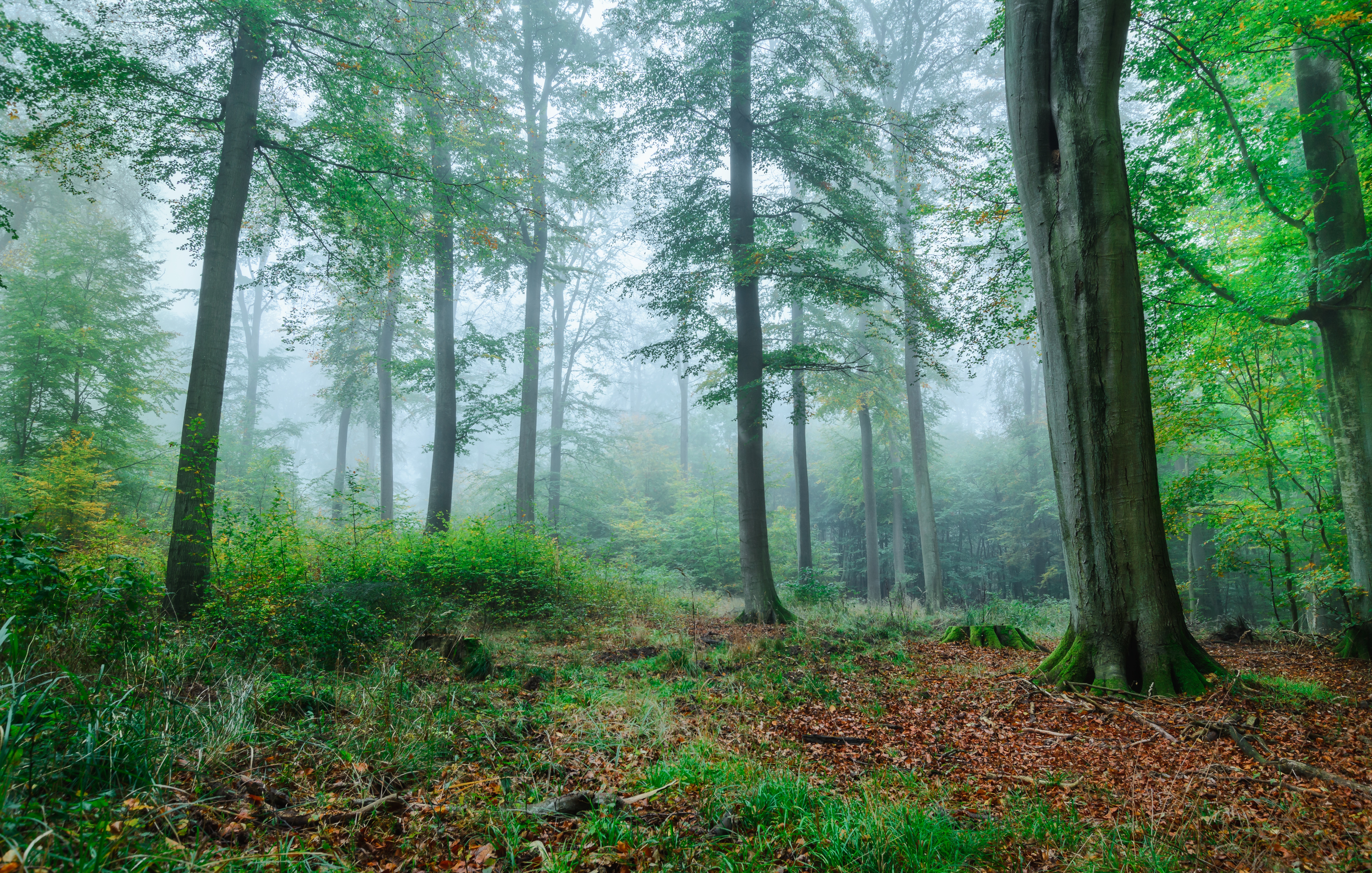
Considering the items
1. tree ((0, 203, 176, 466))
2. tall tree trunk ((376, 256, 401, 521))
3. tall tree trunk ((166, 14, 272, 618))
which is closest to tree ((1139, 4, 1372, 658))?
tall tree trunk ((166, 14, 272, 618))

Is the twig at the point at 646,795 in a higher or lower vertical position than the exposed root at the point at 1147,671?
lower

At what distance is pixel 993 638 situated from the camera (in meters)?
6.89

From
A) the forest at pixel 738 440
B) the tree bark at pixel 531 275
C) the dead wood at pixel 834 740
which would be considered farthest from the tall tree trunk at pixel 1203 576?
the tree bark at pixel 531 275

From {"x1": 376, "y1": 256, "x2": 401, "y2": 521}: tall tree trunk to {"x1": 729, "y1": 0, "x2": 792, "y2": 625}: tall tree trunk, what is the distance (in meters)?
9.71

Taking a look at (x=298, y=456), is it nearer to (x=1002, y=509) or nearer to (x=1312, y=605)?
(x=1002, y=509)

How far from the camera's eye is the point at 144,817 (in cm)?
184

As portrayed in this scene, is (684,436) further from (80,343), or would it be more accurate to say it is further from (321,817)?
(321,817)

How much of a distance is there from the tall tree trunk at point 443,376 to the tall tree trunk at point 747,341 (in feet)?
18.3

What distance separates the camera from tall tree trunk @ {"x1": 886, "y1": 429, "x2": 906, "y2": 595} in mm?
17125

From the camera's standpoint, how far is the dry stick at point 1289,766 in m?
2.57

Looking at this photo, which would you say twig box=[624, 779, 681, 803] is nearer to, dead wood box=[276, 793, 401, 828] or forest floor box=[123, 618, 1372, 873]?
forest floor box=[123, 618, 1372, 873]

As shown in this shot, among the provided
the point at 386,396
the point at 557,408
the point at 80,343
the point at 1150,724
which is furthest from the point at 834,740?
the point at 557,408

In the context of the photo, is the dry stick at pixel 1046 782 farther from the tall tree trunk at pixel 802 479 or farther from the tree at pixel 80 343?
the tree at pixel 80 343

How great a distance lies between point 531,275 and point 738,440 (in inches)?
335
